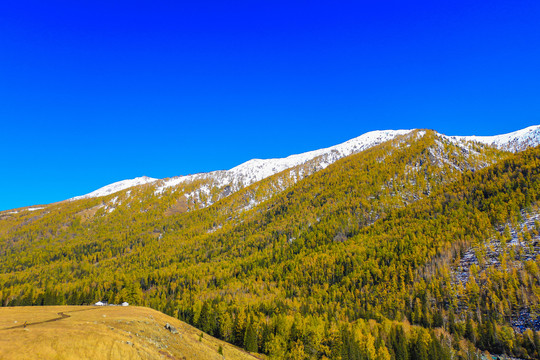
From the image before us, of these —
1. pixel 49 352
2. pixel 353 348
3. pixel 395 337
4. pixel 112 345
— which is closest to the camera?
pixel 49 352

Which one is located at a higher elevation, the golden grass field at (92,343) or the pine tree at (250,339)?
the golden grass field at (92,343)

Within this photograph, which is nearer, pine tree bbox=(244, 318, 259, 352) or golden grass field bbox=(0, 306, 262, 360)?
golden grass field bbox=(0, 306, 262, 360)

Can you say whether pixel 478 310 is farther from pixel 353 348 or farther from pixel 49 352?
pixel 49 352

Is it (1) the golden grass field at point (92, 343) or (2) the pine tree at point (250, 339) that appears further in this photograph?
(2) the pine tree at point (250, 339)

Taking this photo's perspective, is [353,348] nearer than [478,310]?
Yes

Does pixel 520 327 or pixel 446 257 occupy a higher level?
pixel 446 257

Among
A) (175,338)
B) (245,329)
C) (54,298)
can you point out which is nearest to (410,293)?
(245,329)

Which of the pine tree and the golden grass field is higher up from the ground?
the golden grass field

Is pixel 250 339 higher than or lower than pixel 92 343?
lower

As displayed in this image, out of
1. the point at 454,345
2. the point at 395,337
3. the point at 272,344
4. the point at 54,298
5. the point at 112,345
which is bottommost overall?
the point at 454,345

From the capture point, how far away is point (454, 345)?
126625 millimetres

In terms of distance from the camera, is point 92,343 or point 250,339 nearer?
point 92,343

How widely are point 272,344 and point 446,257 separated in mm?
148194

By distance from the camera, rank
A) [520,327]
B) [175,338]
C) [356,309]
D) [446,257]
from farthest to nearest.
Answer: [446,257] < [356,309] < [520,327] < [175,338]
